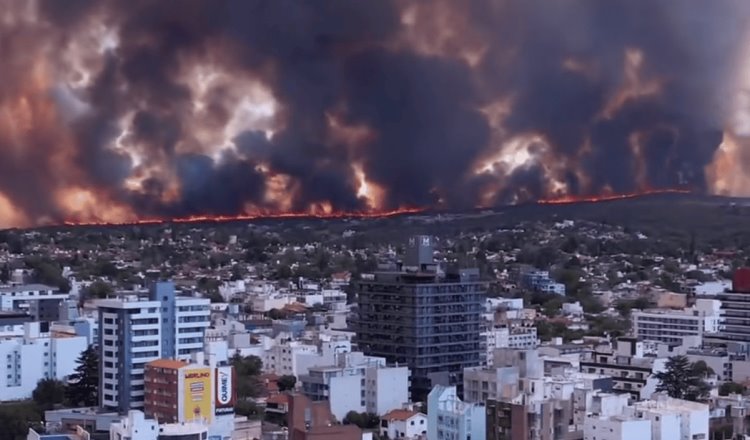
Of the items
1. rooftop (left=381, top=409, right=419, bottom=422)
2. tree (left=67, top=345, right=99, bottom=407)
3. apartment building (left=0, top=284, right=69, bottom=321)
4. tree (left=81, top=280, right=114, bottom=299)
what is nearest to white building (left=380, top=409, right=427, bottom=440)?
rooftop (left=381, top=409, right=419, bottom=422)

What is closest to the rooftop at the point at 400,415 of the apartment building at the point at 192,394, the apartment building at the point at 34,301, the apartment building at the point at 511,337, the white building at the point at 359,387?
the white building at the point at 359,387

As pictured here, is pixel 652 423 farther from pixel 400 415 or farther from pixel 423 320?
pixel 423 320

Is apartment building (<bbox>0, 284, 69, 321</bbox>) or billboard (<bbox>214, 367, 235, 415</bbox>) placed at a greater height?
apartment building (<bbox>0, 284, 69, 321</bbox>)

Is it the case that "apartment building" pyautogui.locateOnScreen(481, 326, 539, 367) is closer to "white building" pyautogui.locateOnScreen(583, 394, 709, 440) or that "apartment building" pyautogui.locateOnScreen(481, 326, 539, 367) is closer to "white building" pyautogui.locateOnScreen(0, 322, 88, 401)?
"white building" pyautogui.locateOnScreen(0, 322, 88, 401)

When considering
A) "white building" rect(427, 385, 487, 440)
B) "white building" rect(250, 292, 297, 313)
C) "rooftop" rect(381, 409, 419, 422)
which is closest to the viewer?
"white building" rect(427, 385, 487, 440)

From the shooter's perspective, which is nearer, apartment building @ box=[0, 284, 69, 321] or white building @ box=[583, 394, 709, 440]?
white building @ box=[583, 394, 709, 440]

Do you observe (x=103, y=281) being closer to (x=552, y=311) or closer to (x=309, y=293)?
(x=309, y=293)
